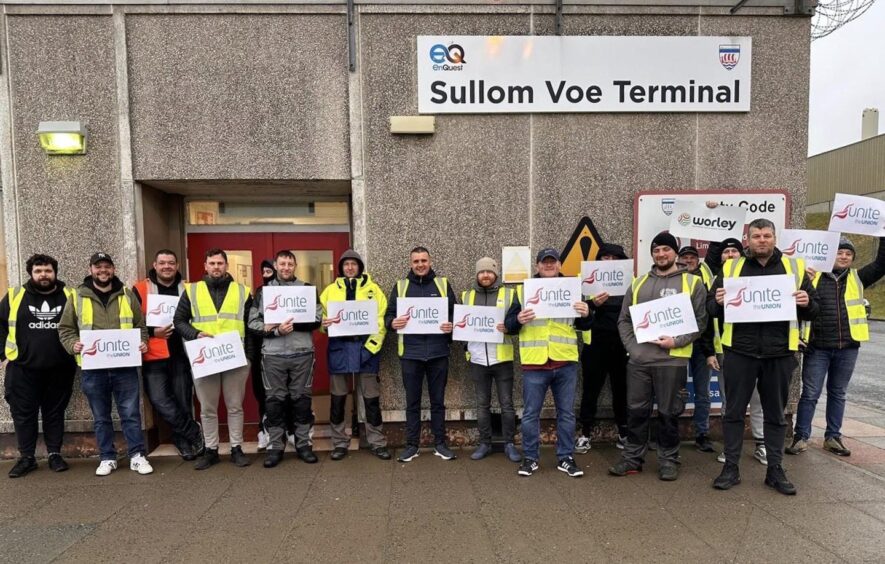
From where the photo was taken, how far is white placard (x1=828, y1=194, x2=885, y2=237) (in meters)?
Answer: 4.50

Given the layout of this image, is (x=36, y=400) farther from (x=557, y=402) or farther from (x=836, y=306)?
(x=836, y=306)

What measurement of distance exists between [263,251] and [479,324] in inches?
113

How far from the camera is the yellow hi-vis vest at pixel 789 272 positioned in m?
3.94

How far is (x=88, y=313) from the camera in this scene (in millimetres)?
4469

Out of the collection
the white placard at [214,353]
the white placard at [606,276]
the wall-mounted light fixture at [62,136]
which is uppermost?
the wall-mounted light fixture at [62,136]

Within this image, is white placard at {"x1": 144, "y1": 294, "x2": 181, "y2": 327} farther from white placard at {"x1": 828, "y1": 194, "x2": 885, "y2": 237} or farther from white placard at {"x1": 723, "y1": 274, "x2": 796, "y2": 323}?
white placard at {"x1": 828, "y1": 194, "x2": 885, "y2": 237}

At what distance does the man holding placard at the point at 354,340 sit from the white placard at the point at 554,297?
148 centimetres

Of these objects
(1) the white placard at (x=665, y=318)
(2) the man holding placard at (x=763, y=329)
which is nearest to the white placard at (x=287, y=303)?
(1) the white placard at (x=665, y=318)

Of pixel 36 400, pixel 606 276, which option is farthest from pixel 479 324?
pixel 36 400

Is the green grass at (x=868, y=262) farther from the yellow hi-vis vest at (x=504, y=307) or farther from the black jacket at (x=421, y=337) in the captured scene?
the black jacket at (x=421, y=337)

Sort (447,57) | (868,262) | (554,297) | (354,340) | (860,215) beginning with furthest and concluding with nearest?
(868,262)
(447,57)
(354,340)
(860,215)
(554,297)

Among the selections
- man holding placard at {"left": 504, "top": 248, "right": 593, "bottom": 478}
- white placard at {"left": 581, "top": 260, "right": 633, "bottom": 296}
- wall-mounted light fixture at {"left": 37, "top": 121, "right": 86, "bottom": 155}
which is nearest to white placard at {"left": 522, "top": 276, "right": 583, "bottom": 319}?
man holding placard at {"left": 504, "top": 248, "right": 593, "bottom": 478}

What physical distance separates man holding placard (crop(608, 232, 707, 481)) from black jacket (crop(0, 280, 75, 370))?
5131 millimetres

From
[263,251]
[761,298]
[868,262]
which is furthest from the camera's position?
[868,262]
